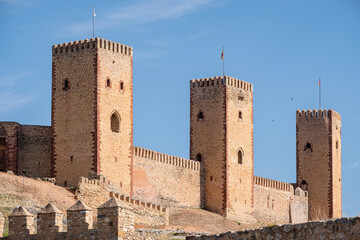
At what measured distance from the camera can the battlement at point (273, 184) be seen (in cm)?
6894

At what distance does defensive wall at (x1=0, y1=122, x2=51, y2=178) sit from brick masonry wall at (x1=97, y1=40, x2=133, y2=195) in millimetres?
3515

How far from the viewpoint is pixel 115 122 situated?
5406cm

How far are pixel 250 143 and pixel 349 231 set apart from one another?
4861 centimetres

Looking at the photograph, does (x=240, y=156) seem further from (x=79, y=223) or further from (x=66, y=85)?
(x=79, y=223)

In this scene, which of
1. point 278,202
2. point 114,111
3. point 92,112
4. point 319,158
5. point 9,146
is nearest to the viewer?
point 92,112

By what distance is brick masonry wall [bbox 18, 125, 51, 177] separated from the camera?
176ft

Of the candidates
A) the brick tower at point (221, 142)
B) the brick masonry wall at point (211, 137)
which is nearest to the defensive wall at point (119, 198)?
the brick tower at point (221, 142)

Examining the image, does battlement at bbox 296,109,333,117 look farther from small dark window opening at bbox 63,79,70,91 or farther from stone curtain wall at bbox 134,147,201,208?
small dark window opening at bbox 63,79,70,91

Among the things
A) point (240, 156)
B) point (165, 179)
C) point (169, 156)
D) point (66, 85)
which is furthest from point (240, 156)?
point (66, 85)

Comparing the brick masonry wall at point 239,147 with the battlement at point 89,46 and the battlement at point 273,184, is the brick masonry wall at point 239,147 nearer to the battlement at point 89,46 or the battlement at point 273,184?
the battlement at point 273,184

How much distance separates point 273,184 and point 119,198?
2476 centimetres

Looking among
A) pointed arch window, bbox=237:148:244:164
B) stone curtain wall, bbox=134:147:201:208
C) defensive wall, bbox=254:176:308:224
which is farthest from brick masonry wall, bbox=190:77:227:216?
defensive wall, bbox=254:176:308:224

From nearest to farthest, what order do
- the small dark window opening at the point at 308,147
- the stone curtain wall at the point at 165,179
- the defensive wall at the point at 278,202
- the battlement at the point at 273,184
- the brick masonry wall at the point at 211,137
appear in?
the stone curtain wall at the point at 165,179 < the brick masonry wall at the point at 211,137 < the defensive wall at the point at 278,202 < the battlement at the point at 273,184 < the small dark window opening at the point at 308,147

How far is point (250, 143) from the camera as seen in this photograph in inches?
2613
